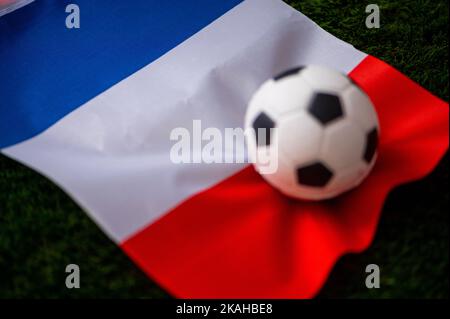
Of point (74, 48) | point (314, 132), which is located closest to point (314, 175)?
point (314, 132)

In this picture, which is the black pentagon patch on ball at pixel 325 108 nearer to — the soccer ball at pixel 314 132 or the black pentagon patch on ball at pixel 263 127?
the soccer ball at pixel 314 132

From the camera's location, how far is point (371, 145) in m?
1.55

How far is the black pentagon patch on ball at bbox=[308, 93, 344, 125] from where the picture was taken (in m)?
1.48

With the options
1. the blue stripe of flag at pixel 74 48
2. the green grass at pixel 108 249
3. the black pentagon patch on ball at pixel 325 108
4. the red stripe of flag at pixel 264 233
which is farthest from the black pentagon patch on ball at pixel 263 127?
the blue stripe of flag at pixel 74 48

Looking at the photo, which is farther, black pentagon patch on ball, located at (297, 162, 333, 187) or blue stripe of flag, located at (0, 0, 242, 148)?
blue stripe of flag, located at (0, 0, 242, 148)

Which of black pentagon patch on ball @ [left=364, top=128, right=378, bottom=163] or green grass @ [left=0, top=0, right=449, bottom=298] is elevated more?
black pentagon patch on ball @ [left=364, top=128, right=378, bottom=163]

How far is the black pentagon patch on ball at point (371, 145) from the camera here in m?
1.54

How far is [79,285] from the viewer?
1582 millimetres

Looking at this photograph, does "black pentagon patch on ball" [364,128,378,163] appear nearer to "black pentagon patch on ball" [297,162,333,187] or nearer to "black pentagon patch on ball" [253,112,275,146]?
"black pentagon patch on ball" [297,162,333,187]

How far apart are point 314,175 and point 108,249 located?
0.70 metres

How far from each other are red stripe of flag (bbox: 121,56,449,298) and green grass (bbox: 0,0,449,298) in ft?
0.23

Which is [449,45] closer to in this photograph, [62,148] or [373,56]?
[373,56]

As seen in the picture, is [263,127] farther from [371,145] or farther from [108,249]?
[108,249]

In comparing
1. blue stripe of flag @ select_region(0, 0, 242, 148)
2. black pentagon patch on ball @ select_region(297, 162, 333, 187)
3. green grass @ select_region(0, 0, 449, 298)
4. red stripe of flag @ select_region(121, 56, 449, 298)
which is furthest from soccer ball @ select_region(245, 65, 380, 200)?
blue stripe of flag @ select_region(0, 0, 242, 148)
